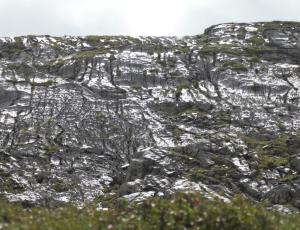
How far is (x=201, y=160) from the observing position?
9319 centimetres

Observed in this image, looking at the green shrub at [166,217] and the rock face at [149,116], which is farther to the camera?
the rock face at [149,116]

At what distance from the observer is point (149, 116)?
119938 mm

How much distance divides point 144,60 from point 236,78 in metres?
25.4

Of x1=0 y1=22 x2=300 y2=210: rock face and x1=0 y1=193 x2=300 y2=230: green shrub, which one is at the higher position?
x1=0 y1=193 x2=300 y2=230: green shrub

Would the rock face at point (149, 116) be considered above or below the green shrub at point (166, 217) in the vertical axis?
below

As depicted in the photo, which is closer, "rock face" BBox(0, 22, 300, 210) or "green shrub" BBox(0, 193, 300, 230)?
"green shrub" BBox(0, 193, 300, 230)

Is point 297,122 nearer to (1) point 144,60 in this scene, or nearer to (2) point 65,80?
(1) point 144,60

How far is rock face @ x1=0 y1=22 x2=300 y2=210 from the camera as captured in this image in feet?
287

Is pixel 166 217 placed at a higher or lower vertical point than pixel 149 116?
higher

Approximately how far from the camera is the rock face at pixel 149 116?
87625 mm

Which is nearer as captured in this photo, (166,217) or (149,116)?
(166,217)

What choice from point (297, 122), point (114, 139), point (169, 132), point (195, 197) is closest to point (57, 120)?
point (114, 139)

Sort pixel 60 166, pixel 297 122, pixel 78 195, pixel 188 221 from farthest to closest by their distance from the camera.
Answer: pixel 297 122 → pixel 60 166 → pixel 78 195 → pixel 188 221

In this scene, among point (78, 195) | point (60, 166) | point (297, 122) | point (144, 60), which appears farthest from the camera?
point (144, 60)
